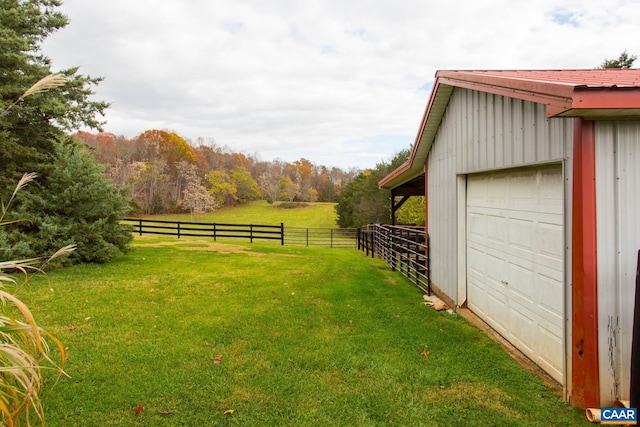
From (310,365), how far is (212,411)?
1.16 m

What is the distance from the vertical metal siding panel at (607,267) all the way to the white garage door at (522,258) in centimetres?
44

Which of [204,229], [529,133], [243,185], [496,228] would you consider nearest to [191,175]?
[243,185]

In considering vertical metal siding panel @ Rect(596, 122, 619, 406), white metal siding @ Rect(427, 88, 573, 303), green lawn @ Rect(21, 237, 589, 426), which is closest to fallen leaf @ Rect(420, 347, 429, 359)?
green lawn @ Rect(21, 237, 589, 426)

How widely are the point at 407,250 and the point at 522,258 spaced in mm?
4254

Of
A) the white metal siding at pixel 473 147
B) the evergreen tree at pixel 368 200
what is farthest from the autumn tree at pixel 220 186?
the white metal siding at pixel 473 147

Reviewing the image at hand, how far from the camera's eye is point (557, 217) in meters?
3.38

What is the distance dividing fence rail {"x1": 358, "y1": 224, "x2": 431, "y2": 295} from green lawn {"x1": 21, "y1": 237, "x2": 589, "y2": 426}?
937 millimetres

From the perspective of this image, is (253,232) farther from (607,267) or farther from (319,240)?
(607,267)

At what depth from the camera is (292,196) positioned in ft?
162

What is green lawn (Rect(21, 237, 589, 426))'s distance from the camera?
2.89 metres

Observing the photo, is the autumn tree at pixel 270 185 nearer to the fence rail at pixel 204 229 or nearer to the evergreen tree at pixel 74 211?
the fence rail at pixel 204 229

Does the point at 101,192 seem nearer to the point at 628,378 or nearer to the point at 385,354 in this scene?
the point at 385,354

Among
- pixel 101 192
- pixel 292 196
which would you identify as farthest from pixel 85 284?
pixel 292 196

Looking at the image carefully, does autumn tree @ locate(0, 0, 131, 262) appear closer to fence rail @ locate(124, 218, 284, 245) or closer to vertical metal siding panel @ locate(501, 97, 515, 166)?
fence rail @ locate(124, 218, 284, 245)
